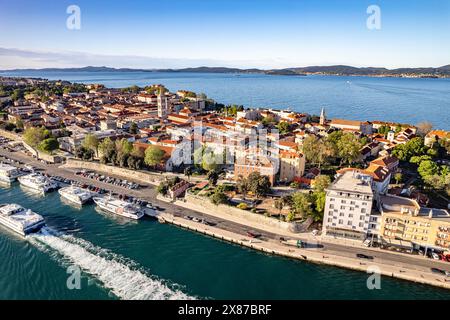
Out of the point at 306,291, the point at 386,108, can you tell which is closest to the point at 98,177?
the point at 306,291

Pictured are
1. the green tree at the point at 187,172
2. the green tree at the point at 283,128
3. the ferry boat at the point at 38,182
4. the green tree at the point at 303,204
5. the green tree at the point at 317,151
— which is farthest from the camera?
the green tree at the point at 283,128

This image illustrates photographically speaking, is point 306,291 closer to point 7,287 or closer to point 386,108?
point 7,287

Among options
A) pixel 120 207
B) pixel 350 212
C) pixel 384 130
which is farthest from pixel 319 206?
pixel 384 130

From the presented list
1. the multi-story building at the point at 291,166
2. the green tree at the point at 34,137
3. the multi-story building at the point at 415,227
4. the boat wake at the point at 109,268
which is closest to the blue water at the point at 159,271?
the boat wake at the point at 109,268

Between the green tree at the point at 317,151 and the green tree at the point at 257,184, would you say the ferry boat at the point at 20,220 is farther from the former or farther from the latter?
the green tree at the point at 317,151

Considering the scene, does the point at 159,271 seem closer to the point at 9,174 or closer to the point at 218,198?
the point at 218,198

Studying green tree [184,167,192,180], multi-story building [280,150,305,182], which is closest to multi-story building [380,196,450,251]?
multi-story building [280,150,305,182]

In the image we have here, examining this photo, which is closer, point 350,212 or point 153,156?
point 350,212
